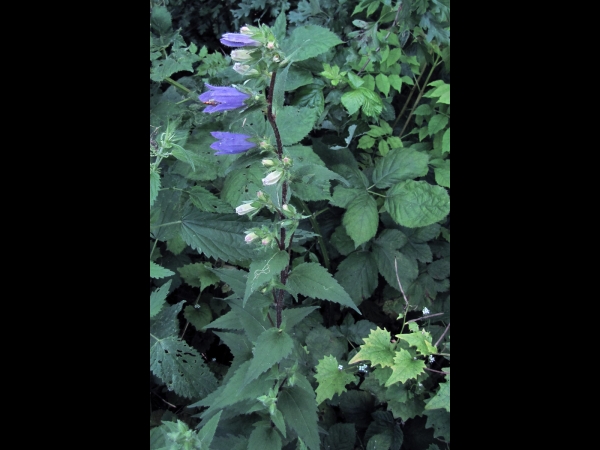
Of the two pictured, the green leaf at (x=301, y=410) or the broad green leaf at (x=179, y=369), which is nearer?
the green leaf at (x=301, y=410)

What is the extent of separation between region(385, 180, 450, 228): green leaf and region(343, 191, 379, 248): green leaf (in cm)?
8

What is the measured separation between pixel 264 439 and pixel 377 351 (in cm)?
48

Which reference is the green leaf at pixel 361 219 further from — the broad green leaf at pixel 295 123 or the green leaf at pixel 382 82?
the green leaf at pixel 382 82

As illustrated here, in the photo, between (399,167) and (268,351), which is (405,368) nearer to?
(268,351)

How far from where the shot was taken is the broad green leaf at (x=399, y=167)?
6.08 ft

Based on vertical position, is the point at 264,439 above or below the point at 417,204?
below

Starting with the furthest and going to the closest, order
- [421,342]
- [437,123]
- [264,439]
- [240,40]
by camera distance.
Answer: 1. [437,123]
2. [421,342]
3. [264,439]
4. [240,40]

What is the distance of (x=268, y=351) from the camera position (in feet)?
3.49

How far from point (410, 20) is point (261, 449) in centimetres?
162

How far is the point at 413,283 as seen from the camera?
1872mm

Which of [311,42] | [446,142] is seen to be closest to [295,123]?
[311,42]

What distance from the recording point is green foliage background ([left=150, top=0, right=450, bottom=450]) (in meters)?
1.19

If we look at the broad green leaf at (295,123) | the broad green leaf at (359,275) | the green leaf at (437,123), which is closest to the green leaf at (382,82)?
the green leaf at (437,123)

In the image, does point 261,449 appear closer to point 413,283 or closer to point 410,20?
point 413,283
